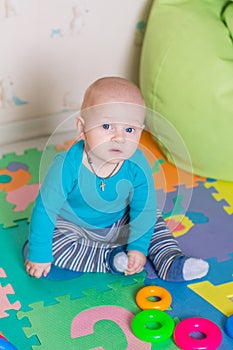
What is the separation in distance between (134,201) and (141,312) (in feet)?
0.71

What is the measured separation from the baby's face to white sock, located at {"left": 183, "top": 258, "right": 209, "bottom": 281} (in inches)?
9.9

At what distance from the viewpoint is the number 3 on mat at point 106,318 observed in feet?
4.17

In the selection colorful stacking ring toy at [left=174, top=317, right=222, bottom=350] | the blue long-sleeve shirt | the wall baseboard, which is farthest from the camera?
the wall baseboard

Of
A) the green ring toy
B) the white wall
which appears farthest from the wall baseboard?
the green ring toy

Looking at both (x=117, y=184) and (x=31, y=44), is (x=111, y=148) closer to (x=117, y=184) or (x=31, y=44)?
(x=117, y=184)

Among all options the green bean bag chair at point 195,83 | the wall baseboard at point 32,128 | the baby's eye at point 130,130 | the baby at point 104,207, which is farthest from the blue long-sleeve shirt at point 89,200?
the wall baseboard at point 32,128

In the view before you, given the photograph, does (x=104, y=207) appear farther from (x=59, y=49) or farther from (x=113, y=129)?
(x=59, y=49)

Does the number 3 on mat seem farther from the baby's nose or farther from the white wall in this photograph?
the white wall

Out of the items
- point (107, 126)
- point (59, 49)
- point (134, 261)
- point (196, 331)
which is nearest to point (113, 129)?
point (107, 126)

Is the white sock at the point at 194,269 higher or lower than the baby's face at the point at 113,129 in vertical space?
lower

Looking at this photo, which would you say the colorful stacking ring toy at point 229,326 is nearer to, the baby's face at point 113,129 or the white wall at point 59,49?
the baby's face at point 113,129

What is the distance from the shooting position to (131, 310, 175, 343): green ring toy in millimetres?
1266

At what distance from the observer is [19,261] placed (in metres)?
1.44

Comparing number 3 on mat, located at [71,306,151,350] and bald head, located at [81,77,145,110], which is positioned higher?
bald head, located at [81,77,145,110]
